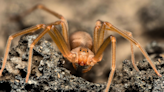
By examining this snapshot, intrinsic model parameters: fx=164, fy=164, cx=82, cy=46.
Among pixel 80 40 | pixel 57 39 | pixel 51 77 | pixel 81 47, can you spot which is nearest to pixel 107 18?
pixel 80 40

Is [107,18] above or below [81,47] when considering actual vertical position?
above

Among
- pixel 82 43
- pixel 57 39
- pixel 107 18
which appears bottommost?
pixel 57 39

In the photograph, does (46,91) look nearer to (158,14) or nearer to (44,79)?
(44,79)

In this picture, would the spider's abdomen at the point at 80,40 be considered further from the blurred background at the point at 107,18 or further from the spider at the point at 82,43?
the blurred background at the point at 107,18

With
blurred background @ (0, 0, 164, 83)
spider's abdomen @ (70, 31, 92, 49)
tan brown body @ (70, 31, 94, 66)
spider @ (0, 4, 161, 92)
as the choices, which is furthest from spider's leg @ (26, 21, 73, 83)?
blurred background @ (0, 0, 164, 83)

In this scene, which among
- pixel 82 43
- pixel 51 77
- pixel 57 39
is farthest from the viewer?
pixel 82 43

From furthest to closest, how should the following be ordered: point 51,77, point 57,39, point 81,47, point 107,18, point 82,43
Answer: point 107,18 → point 82,43 → point 81,47 → point 57,39 → point 51,77

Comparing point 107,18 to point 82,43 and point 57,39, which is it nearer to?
point 82,43

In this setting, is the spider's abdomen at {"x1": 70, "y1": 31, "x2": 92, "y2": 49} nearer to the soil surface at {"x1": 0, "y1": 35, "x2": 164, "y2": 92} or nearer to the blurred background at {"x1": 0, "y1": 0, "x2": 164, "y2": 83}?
the blurred background at {"x1": 0, "y1": 0, "x2": 164, "y2": 83}
